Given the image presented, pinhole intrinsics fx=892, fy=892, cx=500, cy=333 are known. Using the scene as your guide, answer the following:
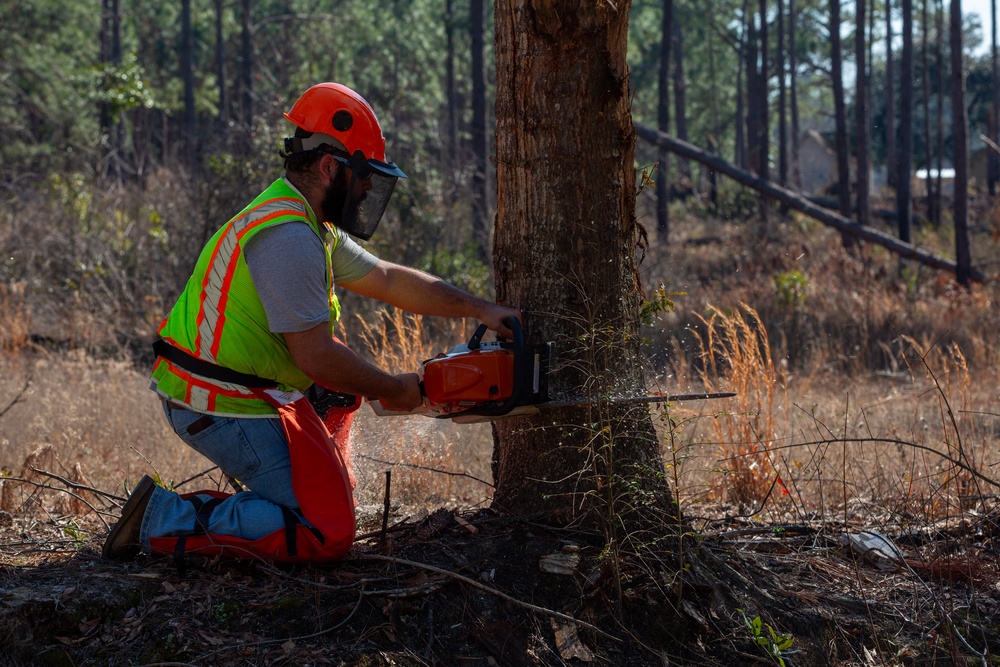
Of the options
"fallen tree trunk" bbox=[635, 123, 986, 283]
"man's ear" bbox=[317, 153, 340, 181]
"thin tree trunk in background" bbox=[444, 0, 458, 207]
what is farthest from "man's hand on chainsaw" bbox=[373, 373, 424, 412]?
"thin tree trunk in background" bbox=[444, 0, 458, 207]

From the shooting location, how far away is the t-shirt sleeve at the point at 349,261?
3793mm

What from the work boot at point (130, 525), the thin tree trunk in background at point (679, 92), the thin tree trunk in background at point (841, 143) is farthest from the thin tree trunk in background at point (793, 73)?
the work boot at point (130, 525)

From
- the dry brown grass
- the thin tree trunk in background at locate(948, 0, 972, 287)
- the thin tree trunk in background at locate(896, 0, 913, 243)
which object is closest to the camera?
the dry brown grass

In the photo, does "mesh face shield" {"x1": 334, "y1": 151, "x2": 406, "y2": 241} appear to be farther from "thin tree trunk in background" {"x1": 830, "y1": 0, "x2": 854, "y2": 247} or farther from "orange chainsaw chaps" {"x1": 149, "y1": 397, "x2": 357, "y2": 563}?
"thin tree trunk in background" {"x1": 830, "y1": 0, "x2": 854, "y2": 247}

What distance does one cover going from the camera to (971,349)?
33.3 feet

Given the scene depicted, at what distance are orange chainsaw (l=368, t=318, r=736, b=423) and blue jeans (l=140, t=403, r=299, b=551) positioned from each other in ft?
1.91

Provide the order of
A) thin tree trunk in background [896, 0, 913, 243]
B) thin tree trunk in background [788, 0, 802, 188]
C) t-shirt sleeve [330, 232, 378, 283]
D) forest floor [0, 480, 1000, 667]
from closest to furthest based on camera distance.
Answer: forest floor [0, 480, 1000, 667]
t-shirt sleeve [330, 232, 378, 283]
thin tree trunk in background [896, 0, 913, 243]
thin tree trunk in background [788, 0, 802, 188]

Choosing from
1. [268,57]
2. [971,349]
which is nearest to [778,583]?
[971,349]

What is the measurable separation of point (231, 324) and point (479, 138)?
1547 cm

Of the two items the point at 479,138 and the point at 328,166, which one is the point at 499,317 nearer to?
the point at 328,166

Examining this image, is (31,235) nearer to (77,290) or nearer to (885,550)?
(77,290)

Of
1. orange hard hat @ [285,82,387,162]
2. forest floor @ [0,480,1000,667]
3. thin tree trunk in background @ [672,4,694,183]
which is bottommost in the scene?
forest floor @ [0,480,1000,667]

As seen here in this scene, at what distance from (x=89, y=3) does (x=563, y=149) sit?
92.9 ft

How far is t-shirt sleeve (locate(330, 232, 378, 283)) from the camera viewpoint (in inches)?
149
